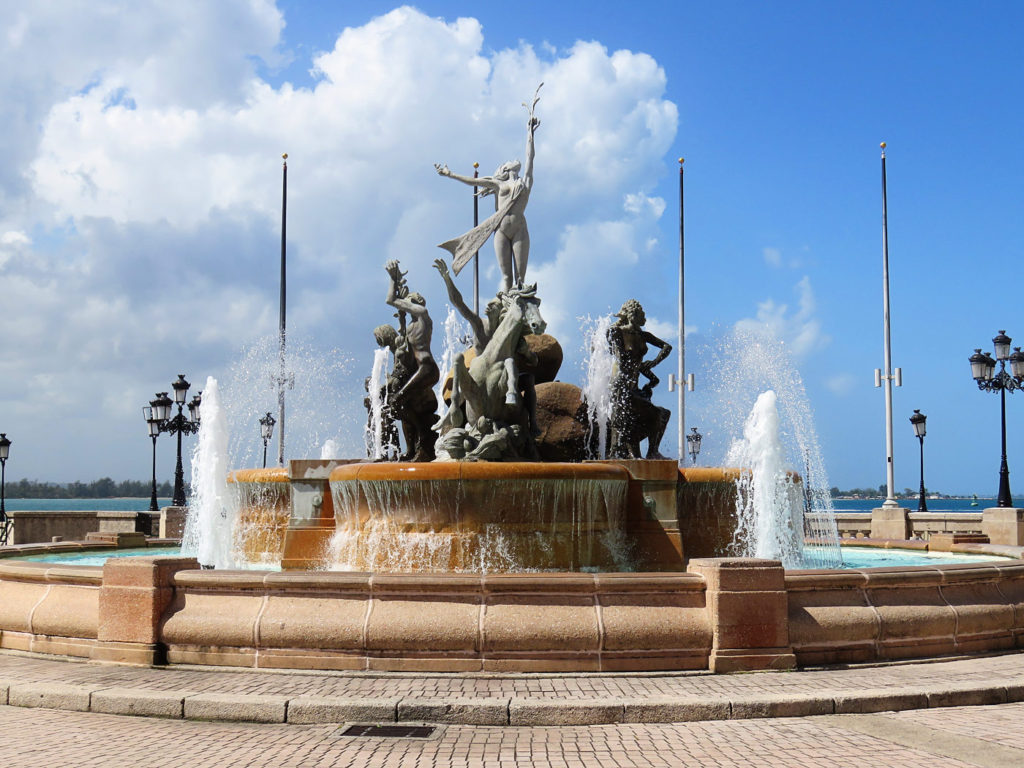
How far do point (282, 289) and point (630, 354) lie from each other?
24.1 metres

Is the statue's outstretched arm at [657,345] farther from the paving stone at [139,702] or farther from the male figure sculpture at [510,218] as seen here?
the paving stone at [139,702]

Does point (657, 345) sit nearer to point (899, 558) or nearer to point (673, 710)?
point (899, 558)

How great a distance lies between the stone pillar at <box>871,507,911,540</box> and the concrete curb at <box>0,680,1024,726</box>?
2023 centimetres

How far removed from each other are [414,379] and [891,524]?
16374 mm

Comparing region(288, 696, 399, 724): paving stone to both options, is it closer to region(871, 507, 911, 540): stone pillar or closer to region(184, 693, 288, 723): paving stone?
region(184, 693, 288, 723): paving stone

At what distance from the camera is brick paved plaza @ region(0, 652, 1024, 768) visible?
6.10 meters

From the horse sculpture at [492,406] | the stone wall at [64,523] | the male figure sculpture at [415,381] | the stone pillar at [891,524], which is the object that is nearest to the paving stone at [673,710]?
the horse sculpture at [492,406]

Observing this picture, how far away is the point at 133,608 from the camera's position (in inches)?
336

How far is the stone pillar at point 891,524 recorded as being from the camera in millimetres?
26641

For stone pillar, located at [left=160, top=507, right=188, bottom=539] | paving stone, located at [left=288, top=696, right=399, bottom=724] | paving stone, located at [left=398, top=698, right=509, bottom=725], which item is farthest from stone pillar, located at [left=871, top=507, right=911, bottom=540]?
paving stone, located at [left=288, top=696, right=399, bottom=724]

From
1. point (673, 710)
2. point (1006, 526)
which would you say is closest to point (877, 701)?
point (673, 710)

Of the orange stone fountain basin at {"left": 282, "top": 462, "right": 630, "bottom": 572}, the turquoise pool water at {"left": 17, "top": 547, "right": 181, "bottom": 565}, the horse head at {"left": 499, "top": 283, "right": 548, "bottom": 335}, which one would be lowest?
the turquoise pool water at {"left": 17, "top": 547, "right": 181, "bottom": 565}

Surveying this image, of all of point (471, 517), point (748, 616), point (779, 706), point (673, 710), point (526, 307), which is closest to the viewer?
point (673, 710)

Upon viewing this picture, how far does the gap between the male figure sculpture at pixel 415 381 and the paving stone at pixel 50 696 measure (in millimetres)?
8846
